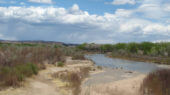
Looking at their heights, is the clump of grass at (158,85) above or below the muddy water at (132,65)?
above

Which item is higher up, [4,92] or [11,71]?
[11,71]

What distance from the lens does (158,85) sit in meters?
10.1

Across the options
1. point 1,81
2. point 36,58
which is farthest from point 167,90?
point 36,58

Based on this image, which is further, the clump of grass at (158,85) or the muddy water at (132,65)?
the muddy water at (132,65)

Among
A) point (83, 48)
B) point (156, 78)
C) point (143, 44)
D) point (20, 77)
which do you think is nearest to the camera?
point (156, 78)

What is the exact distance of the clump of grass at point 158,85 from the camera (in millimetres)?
9758

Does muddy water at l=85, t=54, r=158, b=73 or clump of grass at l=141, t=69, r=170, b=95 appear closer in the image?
clump of grass at l=141, t=69, r=170, b=95

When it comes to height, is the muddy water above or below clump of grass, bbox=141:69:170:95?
below

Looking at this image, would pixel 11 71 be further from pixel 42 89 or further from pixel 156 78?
pixel 156 78

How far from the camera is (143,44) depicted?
75.0m

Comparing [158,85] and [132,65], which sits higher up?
[158,85]

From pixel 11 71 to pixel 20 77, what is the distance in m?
0.87

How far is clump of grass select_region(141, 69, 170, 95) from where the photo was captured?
9758 mm

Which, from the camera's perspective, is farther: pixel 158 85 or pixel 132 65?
pixel 132 65
